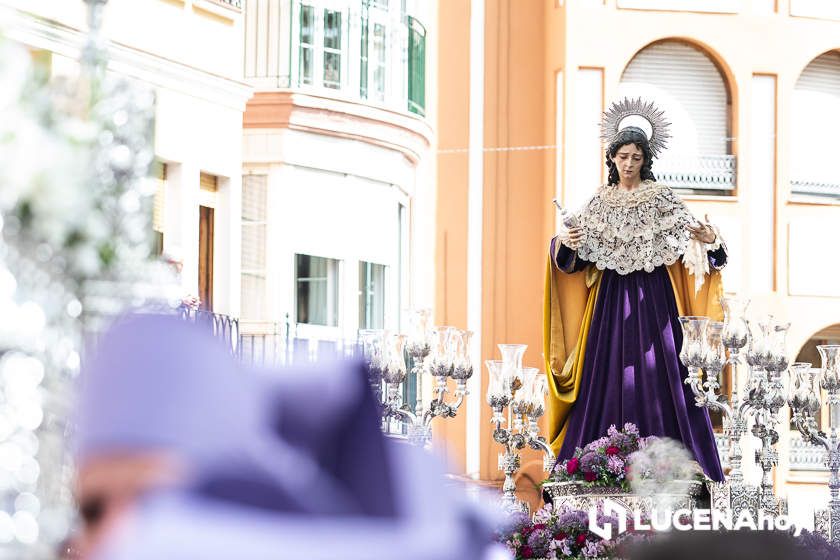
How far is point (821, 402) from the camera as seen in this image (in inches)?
355

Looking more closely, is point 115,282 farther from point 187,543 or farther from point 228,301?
point 228,301

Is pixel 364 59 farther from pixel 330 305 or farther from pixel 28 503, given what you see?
pixel 28 503

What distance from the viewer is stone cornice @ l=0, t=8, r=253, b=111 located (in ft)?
36.6

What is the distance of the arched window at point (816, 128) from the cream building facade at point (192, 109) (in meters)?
6.85

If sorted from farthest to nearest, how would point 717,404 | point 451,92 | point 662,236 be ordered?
point 451,92 < point 662,236 < point 717,404

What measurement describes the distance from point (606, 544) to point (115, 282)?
6.30 m

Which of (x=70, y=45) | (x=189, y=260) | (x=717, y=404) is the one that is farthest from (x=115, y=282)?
(x=189, y=260)

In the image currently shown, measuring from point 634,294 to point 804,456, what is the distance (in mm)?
8574

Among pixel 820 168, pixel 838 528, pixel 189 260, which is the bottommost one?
pixel 838 528

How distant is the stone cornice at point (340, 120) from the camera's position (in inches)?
597

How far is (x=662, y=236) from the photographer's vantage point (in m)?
9.86

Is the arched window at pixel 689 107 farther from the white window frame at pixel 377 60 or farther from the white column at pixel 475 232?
the white window frame at pixel 377 60

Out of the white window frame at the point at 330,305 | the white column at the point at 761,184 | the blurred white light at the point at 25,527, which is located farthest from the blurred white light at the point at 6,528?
the white column at the point at 761,184

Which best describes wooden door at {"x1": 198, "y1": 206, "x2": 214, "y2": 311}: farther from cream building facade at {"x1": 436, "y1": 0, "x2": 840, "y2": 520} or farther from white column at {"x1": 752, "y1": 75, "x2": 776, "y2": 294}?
white column at {"x1": 752, "y1": 75, "x2": 776, "y2": 294}
